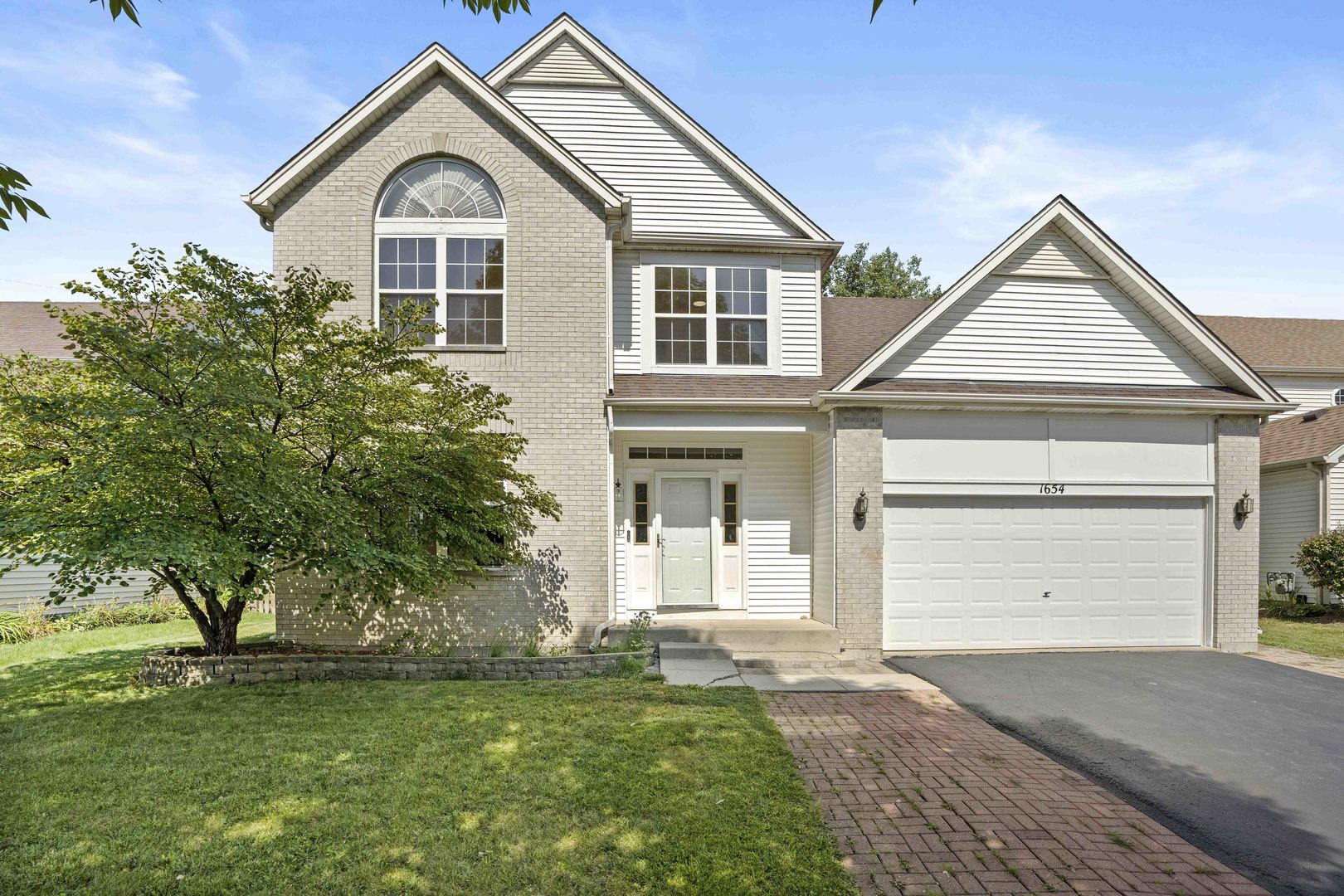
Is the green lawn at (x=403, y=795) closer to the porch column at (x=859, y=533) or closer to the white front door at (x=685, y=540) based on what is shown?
the porch column at (x=859, y=533)

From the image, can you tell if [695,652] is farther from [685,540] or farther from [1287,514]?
[1287,514]

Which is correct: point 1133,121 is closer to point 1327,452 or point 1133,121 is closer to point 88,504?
point 1327,452

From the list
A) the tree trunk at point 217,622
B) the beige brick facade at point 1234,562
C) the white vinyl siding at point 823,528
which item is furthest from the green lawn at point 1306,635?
the tree trunk at point 217,622

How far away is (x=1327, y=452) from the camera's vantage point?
17.7 m

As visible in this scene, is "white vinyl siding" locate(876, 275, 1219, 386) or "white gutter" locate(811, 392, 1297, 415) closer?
"white gutter" locate(811, 392, 1297, 415)

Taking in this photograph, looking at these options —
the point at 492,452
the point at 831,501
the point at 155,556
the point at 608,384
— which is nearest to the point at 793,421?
the point at 831,501

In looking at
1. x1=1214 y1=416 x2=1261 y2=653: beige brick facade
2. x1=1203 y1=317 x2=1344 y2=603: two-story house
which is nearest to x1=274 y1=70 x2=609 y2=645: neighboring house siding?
x1=1214 y1=416 x2=1261 y2=653: beige brick facade

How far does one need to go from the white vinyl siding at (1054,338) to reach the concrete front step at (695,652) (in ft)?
17.8

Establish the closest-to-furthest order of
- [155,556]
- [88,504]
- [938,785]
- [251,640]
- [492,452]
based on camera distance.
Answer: [938,785], [155,556], [88,504], [492,452], [251,640]

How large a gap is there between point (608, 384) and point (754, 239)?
12.4ft

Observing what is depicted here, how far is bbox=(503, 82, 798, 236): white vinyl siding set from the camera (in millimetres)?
13383

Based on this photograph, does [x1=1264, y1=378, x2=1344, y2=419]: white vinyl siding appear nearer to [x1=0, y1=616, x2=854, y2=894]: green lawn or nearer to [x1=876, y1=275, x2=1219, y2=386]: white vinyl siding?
[x1=876, y1=275, x2=1219, y2=386]: white vinyl siding

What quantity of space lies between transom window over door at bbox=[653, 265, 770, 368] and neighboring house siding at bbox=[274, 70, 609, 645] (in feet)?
6.14

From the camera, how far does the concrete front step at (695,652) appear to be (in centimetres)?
1062
